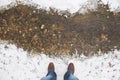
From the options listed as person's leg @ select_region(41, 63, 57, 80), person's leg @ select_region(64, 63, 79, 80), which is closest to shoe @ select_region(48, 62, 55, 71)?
person's leg @ select_region(41, 63, 57, 80)

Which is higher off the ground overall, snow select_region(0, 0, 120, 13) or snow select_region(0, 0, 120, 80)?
snow select_region(0, 0, 120, 13)

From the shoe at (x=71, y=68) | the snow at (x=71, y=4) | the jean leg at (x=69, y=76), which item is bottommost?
the jean leg at (x=69, y=76)

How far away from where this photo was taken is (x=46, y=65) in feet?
13.3

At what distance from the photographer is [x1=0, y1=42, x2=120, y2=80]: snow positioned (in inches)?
158

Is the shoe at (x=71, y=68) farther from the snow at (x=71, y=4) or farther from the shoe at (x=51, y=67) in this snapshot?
the snow at (x=71, y=4)

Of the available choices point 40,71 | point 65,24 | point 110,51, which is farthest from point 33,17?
point 110,51

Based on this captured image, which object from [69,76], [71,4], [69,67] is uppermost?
[71,4]

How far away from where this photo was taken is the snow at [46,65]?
13.2 feet

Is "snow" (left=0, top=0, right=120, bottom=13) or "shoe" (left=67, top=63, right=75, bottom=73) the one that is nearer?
"shoe" (left=67, top=63, right=75, bottom=73)

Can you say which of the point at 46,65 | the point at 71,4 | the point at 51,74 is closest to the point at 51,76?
the point at 51,74

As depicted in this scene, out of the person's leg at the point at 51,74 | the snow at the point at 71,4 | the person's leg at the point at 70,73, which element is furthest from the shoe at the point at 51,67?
the snow at the point at 71,4

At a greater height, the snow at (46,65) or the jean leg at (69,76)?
the snow at (46,65)

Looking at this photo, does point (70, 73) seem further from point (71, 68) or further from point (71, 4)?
point (71, 4)

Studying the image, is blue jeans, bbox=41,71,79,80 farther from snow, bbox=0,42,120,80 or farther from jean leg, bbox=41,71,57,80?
snow, bbox=0,42,120,80
